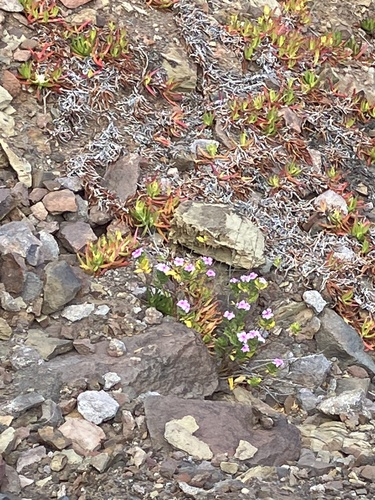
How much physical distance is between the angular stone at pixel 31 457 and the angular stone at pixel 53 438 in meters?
0.04

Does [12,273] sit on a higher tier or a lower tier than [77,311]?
higher

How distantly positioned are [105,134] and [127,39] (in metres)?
1.08

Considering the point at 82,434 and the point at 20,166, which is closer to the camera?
the point at 82,434

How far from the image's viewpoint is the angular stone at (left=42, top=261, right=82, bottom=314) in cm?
480

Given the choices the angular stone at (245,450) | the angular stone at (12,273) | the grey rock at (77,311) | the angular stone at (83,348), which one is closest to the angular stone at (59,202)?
the angular stone at (12,273)

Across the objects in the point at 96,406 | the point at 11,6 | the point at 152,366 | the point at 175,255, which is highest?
the point at 11,6

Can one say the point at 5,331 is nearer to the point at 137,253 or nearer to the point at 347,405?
the point at 137,253

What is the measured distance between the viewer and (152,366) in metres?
4.46

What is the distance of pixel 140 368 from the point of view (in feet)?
14.5

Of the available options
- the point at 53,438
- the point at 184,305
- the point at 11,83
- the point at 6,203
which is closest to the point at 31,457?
the point at 53,438

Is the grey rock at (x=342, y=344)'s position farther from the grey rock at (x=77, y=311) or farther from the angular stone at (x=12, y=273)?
the angular stone at (x=12, y=273)

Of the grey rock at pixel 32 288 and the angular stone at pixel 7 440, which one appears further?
the grey rock at pixel 32 288

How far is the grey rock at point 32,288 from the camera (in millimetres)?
4789

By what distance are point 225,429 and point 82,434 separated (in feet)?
2.30
